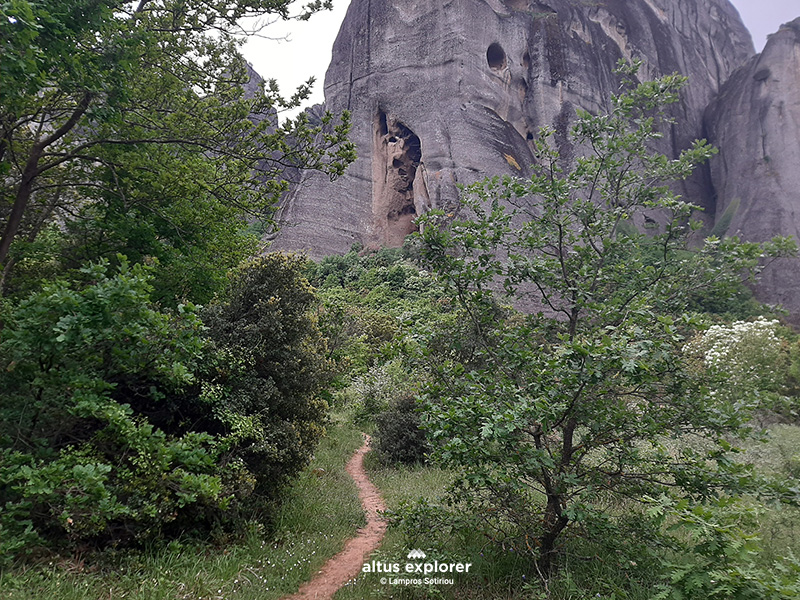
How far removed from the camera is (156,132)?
241 inches

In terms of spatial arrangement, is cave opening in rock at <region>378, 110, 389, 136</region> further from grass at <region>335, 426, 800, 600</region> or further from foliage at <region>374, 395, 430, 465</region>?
grass at <region>335, 426, 800, 600</region>

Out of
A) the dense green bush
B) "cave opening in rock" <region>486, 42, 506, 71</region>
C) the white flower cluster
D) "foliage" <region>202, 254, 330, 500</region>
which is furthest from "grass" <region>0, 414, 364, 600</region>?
"cave opening in rock" <region>486, 42, 506, 71</region>

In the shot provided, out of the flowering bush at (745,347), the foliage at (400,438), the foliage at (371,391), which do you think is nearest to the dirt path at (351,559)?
the foliage at (400,438)

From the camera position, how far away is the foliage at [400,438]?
1017 cm

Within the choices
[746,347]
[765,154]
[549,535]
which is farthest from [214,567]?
[765,154]

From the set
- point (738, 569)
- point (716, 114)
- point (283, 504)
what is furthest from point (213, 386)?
point (716, 114)

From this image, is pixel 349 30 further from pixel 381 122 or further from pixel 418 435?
pixel 418 435

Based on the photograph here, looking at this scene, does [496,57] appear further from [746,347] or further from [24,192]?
[24,192]

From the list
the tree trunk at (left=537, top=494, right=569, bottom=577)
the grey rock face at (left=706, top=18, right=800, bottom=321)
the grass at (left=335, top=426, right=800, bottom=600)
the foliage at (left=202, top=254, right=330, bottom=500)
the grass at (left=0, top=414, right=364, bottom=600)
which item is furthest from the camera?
the grey rock face at (left=706, top=18, right=800, bottom=321)

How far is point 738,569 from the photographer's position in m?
2.71

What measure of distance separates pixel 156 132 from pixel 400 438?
25.0 ft

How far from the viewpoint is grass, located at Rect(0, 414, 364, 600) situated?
362cm

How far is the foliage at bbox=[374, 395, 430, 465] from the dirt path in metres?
1.59

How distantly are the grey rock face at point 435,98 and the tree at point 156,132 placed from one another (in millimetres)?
24286
